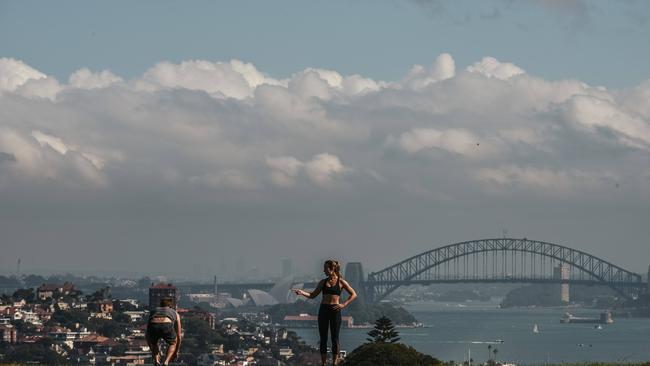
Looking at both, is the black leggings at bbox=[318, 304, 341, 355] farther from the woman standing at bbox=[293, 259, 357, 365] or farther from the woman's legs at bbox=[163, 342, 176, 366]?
the woman's legs at bbox=[163, 342, 176, 366]

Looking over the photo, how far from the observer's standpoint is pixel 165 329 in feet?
63.4

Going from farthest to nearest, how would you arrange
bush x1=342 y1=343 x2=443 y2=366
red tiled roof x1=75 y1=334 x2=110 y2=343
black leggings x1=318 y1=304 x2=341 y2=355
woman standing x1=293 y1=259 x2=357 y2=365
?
red tiled roof x1=75 y1=334 x2=110 y2=343 → bush x1=342 y1=343 x2=443 y2=366 → black leggings x1=318 y1=304 x2=341 y2=355 → woman standing x1=293 y1=259 x2=357 y2=365

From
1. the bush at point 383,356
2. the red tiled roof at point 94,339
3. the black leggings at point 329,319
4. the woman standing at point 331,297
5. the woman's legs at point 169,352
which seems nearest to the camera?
the woman's legs at point 169,352

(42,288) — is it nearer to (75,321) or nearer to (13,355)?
(75,321)

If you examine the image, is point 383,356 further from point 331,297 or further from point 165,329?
point 165,329

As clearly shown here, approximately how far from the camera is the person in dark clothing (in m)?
19.3

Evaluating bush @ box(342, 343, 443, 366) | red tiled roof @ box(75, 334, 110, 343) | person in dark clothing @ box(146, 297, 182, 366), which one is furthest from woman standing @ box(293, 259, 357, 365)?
red tiled roof @ box(75, 334, 110, 343)

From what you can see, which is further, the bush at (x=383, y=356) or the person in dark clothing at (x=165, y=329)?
the bush at (x=383, y=356)

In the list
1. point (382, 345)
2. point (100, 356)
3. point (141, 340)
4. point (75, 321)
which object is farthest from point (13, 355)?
point (382, 345)

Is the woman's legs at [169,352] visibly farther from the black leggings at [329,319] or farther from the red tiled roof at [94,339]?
the red tiled roof at [94,339]

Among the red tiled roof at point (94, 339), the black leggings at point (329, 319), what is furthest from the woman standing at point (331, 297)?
the red tiled roof at point (94, 339)

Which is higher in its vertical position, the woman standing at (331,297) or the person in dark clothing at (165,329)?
the woman standing at (331,297)

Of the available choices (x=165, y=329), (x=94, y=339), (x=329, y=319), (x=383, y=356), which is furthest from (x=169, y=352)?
(x=94, y=339)

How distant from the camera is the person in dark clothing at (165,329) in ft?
63.4
